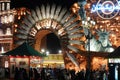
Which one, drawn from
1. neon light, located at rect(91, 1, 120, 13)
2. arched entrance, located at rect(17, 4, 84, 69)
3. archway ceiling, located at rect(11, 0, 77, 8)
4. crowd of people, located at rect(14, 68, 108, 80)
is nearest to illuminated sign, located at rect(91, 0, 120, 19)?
neon light, located at rect(91, 1, 120, 13)

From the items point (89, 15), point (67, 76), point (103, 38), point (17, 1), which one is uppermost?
point (17, 1)

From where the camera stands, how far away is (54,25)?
49312mm

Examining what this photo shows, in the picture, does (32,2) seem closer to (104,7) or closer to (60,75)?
(104,7)

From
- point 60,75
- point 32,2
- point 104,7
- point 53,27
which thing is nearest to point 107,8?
point 104,7

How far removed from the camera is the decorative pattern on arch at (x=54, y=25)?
47.8m

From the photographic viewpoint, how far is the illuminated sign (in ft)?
151

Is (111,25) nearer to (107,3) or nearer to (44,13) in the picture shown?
(107,3)

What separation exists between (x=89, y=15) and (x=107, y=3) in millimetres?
2732

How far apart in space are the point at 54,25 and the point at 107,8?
743 cm

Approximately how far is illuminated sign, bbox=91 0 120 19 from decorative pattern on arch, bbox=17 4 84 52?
2859 millimetres

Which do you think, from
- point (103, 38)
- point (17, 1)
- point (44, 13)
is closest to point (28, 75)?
point (103, 38)

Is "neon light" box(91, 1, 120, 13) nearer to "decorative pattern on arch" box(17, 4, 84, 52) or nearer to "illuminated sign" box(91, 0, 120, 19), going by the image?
"illuminated sign" box(91, 0, 120, 19)

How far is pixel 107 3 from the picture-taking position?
46.9m

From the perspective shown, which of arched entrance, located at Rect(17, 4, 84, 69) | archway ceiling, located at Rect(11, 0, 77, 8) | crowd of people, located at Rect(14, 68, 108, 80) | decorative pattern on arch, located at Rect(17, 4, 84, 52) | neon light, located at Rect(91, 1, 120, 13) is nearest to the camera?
crowd of people, located at Rect(14, 68, 108, 80)
